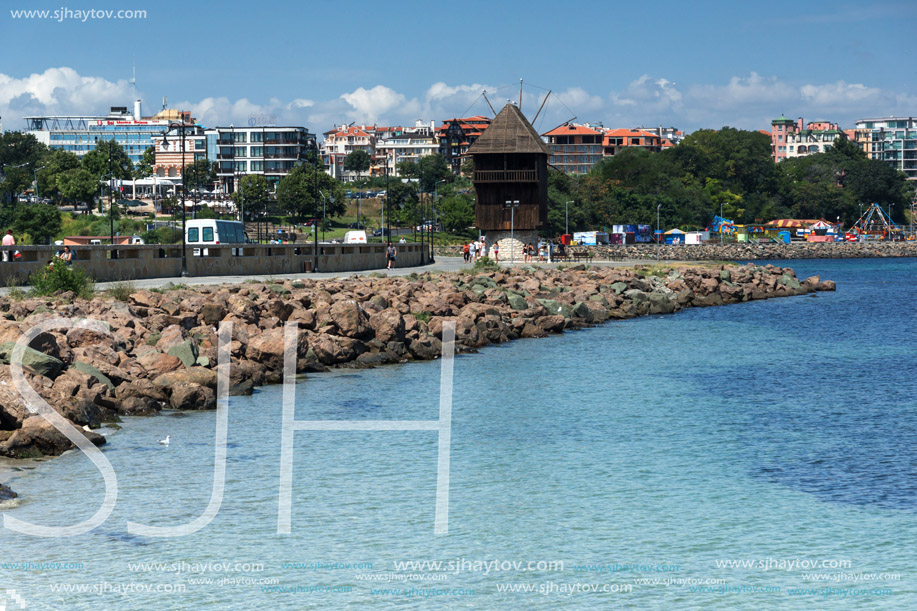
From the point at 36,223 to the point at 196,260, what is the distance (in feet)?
223

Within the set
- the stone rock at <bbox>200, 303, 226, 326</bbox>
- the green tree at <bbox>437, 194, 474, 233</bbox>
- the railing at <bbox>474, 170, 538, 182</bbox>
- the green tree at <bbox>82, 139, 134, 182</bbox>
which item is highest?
the green tree at <bbox>82, 139, 134, 182</bbox>

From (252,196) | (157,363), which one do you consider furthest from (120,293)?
(252,196)

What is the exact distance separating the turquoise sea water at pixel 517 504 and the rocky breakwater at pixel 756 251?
258 ft

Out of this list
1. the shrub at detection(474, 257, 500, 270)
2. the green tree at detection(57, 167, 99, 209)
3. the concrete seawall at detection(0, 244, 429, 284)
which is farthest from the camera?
the green tree at detection(57, 167, 99, 209)

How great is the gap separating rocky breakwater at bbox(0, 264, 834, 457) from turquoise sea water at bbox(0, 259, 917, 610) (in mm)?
744

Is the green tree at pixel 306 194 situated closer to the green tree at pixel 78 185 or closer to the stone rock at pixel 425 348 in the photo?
the green tree at pixel 78 185

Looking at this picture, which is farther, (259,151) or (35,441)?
(259,151)

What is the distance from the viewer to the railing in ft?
235

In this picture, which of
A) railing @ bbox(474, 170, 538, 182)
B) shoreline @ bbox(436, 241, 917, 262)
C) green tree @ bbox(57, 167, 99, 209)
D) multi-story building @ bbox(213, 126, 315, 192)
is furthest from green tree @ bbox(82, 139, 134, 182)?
railing @ bbox(474, 170, 538, 182)

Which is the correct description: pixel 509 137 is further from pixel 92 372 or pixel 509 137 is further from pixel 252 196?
pixel 252 196

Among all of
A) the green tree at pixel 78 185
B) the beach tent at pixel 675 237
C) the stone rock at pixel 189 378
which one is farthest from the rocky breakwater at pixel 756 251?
the stone rock at pixel 189 378

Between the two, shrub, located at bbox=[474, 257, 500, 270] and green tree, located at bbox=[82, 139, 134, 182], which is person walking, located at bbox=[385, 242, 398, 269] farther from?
green tree, located at bbox=[82, 139, 134, 182]

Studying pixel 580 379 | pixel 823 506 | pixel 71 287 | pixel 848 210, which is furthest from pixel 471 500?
pixel 848 210

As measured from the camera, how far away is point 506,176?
71688mm
